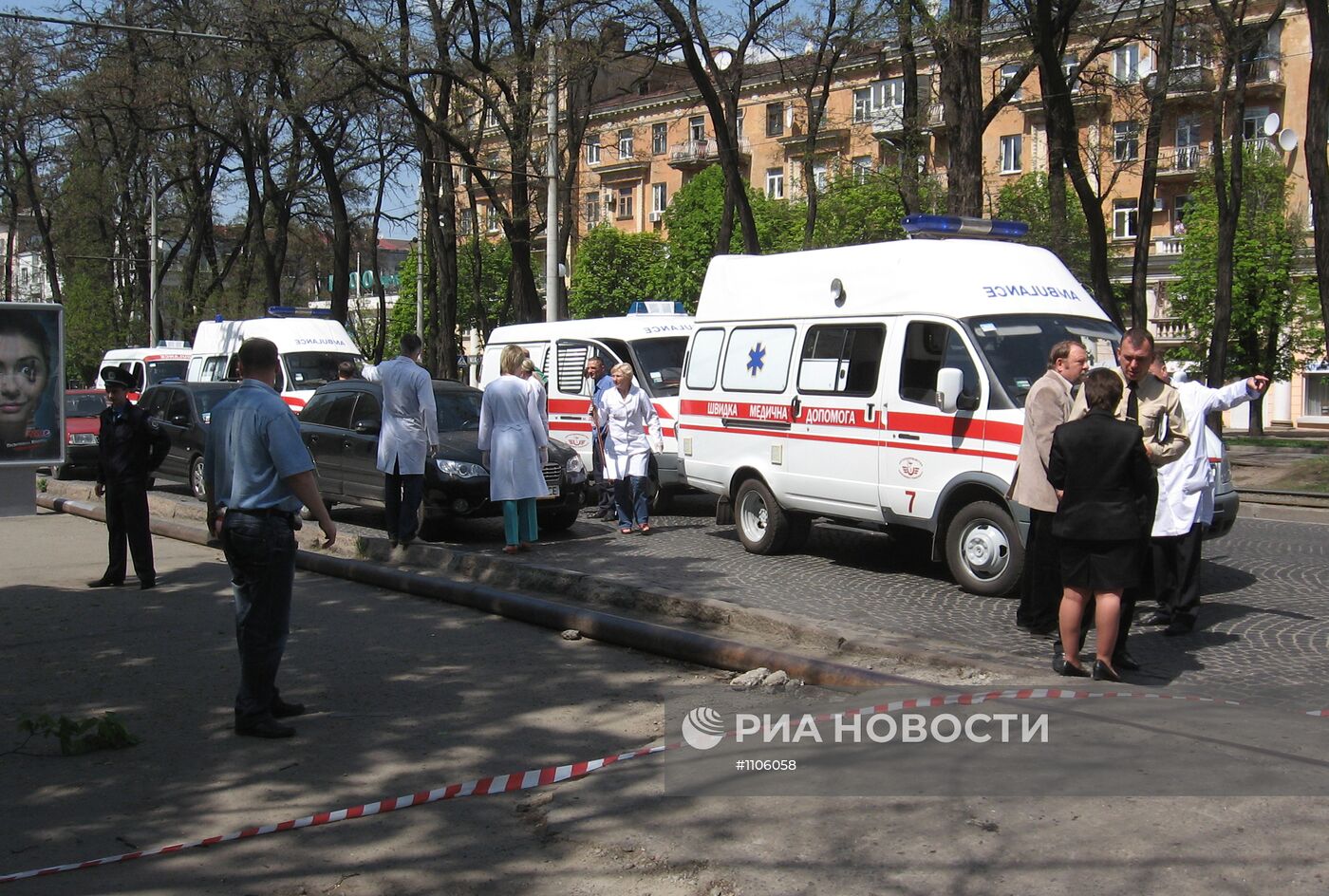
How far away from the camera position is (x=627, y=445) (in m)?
12.9

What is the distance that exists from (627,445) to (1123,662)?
22.0ft

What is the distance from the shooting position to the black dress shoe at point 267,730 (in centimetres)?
602

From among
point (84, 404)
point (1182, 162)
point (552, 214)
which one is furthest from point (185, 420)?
point (1182, 162)

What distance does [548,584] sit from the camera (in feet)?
31.0

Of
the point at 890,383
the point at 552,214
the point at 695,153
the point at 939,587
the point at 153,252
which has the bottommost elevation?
the point at 939,587

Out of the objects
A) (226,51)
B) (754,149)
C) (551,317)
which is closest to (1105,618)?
(551,317)

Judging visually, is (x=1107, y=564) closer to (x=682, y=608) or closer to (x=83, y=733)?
(x=682, y=608)

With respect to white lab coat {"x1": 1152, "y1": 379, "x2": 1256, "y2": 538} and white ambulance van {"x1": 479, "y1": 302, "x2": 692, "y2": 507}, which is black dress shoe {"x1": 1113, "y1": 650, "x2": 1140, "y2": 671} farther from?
white ambulance van {"x1": 479, "y1": 302, "x2": 692, "y2": 507}

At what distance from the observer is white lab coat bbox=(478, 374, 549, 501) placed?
1131 centimetres

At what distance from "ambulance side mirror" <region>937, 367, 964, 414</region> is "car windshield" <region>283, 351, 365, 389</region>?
13.9m

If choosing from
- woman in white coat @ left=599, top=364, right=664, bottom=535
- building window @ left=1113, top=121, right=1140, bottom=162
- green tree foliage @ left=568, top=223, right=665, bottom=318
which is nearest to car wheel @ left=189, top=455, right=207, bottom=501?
woman in white coat @ left=599, top=364, right=664, bottom=535

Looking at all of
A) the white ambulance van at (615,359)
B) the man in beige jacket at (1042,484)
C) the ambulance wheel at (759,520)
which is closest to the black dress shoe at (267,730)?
the man in beige jacket at (1042,484)

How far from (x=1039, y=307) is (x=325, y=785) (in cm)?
666

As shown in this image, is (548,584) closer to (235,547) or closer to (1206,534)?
(235,547)
